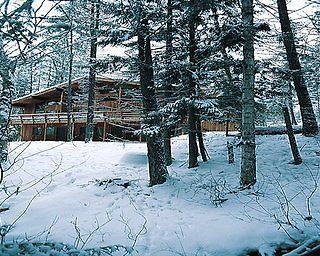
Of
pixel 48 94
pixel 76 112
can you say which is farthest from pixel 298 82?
pixel 48 94

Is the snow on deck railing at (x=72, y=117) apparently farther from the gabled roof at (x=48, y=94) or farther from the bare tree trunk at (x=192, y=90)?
the bare tree trunk at (x=192, y=90)

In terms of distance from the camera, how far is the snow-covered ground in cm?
540

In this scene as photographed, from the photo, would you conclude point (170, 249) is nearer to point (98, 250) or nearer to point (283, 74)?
point (98, 250)

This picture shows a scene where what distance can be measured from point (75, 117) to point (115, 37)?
16.9 metres

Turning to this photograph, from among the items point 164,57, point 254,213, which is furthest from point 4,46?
point 164,57

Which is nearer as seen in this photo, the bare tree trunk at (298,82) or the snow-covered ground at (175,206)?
the snow-covered ground at (175,206)

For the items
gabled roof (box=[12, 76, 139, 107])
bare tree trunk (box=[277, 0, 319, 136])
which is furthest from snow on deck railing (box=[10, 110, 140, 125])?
bare tree trunk (box=[277, 0, 319, 136])

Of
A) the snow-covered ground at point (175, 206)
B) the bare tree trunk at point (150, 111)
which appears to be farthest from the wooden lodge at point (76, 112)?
the bare tree trunk at point (150, 111)

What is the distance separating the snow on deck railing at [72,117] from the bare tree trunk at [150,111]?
11631 millimetres

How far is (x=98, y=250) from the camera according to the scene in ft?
10.7

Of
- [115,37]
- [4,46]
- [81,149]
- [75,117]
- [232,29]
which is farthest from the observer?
[75,117]

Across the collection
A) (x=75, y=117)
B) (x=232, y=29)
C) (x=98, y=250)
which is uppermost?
(x=232, y=29)

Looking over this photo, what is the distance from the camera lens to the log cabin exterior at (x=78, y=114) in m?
24.3

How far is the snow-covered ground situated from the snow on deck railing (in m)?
10.7
